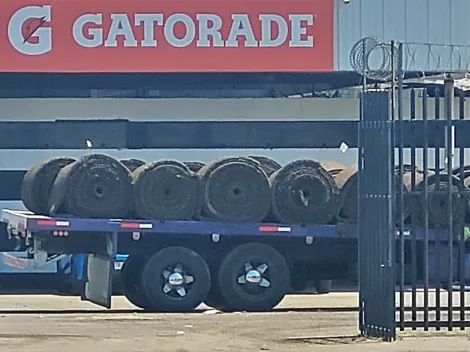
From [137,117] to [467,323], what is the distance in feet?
47.6

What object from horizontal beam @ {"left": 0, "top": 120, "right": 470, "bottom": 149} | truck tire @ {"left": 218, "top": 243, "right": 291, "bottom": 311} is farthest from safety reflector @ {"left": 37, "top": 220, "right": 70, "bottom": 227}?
horizontal beam @ {"left": 0, "top": 120, "right": 470, "bottom": 149}

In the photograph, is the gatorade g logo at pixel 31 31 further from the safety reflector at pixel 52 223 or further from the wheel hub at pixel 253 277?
the wheel hub at pixel 253 277

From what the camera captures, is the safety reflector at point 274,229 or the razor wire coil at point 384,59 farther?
the safety reflector at point 274,229

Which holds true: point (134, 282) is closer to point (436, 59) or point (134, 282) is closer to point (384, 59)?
point (384, 59)

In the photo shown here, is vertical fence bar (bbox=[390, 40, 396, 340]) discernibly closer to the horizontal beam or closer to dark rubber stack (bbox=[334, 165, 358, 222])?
dark rubber stack (bbox=[334, 165, 358, 222])

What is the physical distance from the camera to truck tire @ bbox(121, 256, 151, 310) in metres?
21.1

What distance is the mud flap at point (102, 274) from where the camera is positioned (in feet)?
67.3

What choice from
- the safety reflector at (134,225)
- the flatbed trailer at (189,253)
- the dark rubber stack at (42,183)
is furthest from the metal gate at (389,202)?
the dark rubber stack at (42,183)

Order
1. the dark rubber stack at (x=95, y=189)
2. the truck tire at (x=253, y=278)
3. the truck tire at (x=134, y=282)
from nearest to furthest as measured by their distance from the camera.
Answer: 1. the dark rubber stack at (x=95, y=189)
2. the truck tire at (x=253, y=278)
3. the truck tire at (x=134, y=282)

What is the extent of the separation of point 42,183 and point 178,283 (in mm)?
2765

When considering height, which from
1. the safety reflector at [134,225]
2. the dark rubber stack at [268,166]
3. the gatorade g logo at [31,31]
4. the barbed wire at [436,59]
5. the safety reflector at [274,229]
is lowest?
the safety reflector at [274,229]

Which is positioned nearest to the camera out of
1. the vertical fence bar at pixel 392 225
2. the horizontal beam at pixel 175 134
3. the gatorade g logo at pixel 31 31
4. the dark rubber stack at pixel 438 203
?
the vertical fence bar at pixel 392 225

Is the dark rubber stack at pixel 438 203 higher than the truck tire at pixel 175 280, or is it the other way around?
the dark rubber stack at pixel 438 203

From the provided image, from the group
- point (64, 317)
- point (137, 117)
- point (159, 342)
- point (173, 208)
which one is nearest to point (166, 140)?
point (137, 117)
